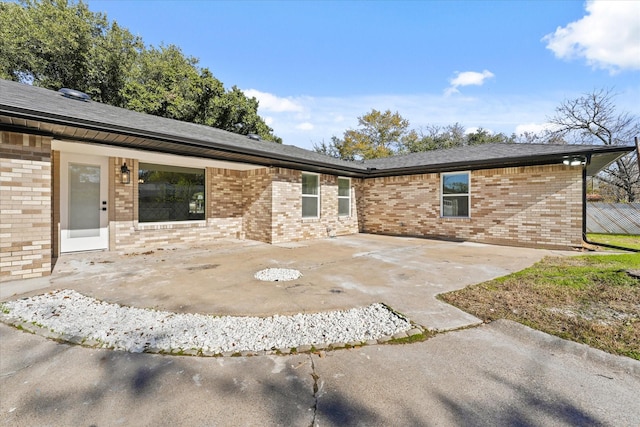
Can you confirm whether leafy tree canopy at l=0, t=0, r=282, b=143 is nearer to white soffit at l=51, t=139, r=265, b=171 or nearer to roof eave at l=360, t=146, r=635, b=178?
white soffit at l=51, t=139, r=265, b=171

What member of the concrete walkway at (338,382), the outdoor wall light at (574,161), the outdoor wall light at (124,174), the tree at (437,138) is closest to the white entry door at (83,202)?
the outdoor wall light at (124,174)

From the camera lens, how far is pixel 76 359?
232cm

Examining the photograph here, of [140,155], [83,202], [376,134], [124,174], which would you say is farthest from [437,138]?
[83,202]

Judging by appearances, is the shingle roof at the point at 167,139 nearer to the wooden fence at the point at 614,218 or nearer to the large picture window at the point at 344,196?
the large picture window at the point at 344,196

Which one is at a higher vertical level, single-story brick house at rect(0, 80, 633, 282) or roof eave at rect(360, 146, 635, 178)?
roof eave at rect(360, 146, 635, 178)

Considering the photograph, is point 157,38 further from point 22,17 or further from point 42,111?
point 42,111

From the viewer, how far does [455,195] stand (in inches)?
396

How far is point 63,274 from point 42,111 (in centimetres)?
282

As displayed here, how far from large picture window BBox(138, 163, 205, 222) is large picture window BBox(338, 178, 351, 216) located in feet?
18.1

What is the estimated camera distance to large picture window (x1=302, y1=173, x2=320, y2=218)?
10070 mm

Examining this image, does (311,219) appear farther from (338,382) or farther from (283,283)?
(338,382)

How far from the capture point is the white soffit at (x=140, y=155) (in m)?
5.99

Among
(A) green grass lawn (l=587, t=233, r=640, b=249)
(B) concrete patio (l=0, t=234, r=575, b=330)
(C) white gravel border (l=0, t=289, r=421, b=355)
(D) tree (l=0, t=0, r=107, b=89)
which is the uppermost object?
(D) tree (l=0, t=0, r=107, b=89)

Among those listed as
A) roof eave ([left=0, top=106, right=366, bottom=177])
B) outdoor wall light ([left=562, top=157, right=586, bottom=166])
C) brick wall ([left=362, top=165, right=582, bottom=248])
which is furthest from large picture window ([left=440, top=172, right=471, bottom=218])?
roof eave ([left=0, top=106, right=366, bottom=177])
